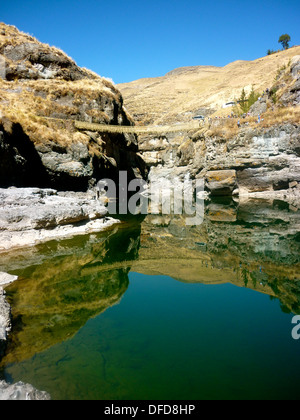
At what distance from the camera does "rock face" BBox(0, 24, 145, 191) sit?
66.6 feet

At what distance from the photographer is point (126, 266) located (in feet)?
40.5

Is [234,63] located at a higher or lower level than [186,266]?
higher

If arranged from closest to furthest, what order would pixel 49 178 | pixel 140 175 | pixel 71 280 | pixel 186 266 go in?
pixel 71 280 < pixel 186 266 < pixel 49 178 < pixel 140 175

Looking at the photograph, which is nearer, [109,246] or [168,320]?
[168,320]

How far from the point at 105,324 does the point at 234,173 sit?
25.6 meters

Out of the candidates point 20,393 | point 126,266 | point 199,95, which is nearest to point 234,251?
point 126,266

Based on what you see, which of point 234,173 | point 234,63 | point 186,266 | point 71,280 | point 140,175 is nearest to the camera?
point 71,280

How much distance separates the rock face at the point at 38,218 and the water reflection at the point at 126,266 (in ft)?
3.05

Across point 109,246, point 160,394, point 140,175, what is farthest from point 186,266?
point 140,175

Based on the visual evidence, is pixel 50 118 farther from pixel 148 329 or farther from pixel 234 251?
pixel 148 329

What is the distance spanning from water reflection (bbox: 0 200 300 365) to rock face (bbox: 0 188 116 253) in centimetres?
93

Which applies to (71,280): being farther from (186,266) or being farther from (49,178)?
(49,178)

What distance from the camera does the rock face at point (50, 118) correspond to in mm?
20312
